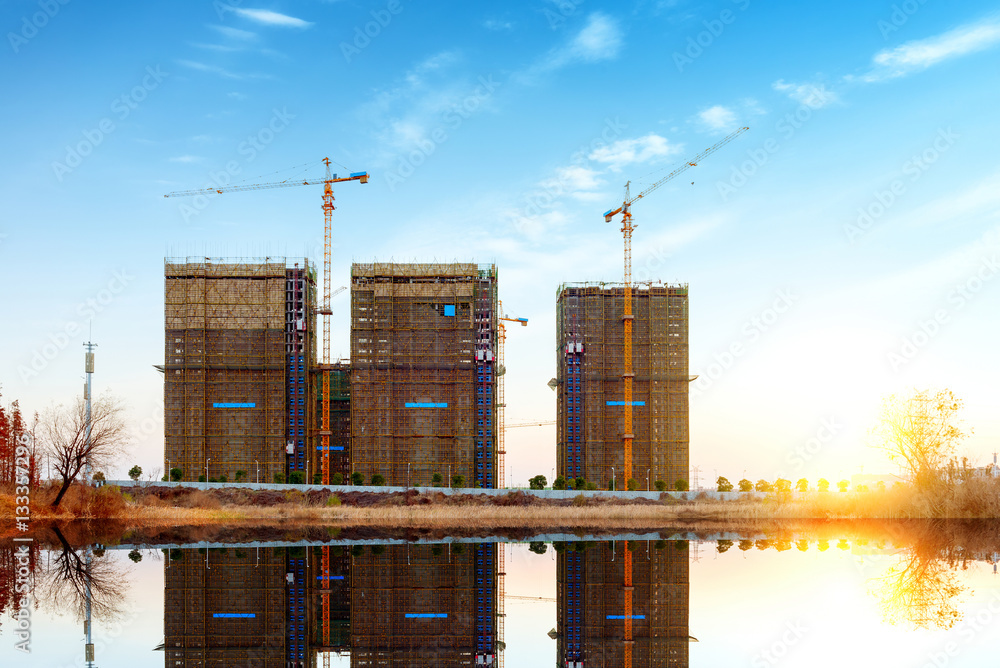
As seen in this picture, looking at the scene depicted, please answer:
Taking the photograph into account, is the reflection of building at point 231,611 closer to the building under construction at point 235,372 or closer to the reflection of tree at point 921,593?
the reflection of tree at point 921,593

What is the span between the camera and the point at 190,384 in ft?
358

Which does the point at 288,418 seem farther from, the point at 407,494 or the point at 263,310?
the point at 407,494

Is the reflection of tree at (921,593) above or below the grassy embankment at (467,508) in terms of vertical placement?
above

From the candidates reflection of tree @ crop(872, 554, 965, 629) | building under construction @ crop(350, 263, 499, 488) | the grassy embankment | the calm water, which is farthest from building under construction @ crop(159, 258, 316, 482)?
reflection of tree @ crop(872, 554, 965, 629)

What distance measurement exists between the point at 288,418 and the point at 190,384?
12.1 meters

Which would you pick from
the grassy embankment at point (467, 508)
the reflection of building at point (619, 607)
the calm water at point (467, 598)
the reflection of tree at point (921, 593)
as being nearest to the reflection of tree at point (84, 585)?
the calm water at point (467, 598)

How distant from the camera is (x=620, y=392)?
361 feet

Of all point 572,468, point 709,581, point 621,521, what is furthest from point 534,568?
point 572,468

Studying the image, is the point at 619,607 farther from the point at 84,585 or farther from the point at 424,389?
the point at 424,389

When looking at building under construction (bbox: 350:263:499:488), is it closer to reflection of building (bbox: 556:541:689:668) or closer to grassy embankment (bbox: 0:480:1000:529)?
grassy embankment (bbox: 0:480:1000:529)

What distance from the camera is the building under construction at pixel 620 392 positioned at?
110 m

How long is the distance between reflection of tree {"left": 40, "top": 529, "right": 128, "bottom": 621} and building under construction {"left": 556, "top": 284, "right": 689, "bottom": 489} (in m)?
72.7

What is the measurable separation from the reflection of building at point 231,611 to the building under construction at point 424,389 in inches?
2492

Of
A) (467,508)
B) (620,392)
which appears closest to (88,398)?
(467,508)
